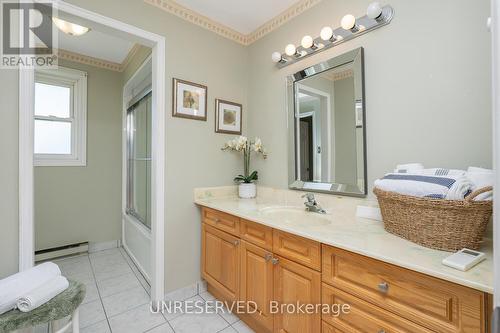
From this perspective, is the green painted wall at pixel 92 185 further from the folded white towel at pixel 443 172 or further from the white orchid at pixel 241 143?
the folded white towel at pixel 443 172

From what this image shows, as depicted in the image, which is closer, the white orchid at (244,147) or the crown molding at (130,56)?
the white orchid at (244,147)

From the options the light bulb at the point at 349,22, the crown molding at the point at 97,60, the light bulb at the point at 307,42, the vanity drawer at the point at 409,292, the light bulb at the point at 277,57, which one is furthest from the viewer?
the crown molding at the point at 97,60

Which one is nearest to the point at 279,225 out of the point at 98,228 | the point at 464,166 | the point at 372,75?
the point at 464,166

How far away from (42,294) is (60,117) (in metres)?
2.55

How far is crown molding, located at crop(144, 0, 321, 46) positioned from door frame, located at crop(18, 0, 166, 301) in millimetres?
290

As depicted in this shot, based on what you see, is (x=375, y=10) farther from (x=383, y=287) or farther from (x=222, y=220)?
(x=222, y=220)

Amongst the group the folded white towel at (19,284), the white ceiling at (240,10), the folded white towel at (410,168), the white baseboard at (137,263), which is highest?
the white ceiling at (240,10)

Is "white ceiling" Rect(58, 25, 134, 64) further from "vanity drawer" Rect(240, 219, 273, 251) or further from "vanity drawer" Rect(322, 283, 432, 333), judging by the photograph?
"vanity drawer" Rect(322, 283, 432, 333)

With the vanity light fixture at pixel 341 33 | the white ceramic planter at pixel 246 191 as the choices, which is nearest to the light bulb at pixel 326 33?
the vanity light fixture at pixel 341 33

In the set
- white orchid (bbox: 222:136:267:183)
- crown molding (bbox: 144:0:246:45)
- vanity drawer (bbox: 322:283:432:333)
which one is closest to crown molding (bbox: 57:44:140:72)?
crown molding (bbox: 144:0:246:45)

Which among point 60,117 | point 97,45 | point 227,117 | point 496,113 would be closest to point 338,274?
point 496,113

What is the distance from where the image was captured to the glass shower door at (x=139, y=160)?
2545mm

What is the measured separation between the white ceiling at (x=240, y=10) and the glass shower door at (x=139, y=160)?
105cm

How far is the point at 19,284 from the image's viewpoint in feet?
3.43
